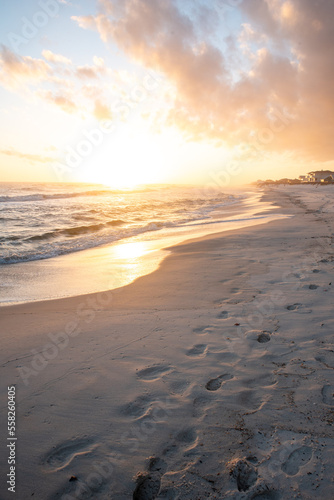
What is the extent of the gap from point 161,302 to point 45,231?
10.7 meters

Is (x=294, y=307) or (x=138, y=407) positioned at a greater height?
(x=294, y=307)

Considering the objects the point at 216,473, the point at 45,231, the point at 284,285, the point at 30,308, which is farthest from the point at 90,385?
the point at 45,231

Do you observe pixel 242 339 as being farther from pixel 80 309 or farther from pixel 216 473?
pixel 80 309

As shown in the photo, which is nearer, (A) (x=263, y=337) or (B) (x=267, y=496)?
(B) (x=267, y=496)

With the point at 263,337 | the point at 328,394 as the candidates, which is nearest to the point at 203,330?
the point at 263,337

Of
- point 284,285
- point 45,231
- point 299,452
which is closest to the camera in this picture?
point 299,452

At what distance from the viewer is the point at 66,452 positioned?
1.96 m

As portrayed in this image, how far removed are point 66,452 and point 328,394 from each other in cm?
233

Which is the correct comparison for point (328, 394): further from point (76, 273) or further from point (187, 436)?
point (76, 273)

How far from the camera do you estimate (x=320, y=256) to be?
631 cm

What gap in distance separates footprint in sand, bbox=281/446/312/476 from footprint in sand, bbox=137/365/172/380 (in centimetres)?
130

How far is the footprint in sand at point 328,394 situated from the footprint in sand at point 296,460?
54 centimetres

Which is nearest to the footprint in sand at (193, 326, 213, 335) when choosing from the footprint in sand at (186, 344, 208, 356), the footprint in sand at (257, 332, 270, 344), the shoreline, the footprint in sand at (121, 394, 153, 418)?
the footprint in sand at (186, 344, 208, 356)

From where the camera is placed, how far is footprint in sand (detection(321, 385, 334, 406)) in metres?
2.23
